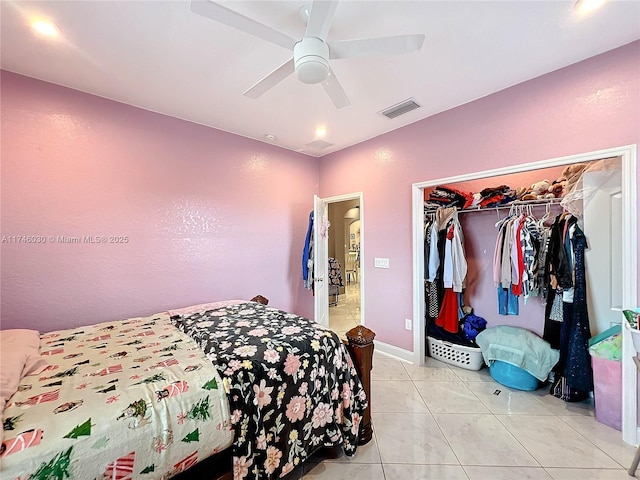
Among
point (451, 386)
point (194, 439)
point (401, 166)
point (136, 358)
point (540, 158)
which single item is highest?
point (401, 166)

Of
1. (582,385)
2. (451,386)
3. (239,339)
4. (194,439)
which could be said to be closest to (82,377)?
(194,439)

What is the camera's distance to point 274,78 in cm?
151

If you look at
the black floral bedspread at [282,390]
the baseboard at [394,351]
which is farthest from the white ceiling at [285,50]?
→ the baseboard at [394,351]

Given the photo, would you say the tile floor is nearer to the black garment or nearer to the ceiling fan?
the black garment

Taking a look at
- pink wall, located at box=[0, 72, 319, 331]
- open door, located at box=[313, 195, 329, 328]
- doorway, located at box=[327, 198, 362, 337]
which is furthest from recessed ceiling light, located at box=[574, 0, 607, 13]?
doorway, located at box=[327, 198, 362, 337]

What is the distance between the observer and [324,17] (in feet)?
3.81

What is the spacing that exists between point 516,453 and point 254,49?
3072mm

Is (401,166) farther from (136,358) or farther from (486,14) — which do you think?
(136,358)

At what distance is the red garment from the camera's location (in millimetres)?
2871

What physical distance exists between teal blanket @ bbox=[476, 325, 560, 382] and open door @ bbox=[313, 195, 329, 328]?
1.74 meters

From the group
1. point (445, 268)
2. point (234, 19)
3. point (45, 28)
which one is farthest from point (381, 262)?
point (45, 28)

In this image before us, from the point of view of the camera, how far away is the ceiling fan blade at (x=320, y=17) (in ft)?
3.53

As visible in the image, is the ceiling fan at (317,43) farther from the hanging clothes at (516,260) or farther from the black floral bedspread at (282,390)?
the hanging clothes at (516,260)

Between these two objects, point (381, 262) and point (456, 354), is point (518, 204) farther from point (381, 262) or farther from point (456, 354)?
point (456, 354)
